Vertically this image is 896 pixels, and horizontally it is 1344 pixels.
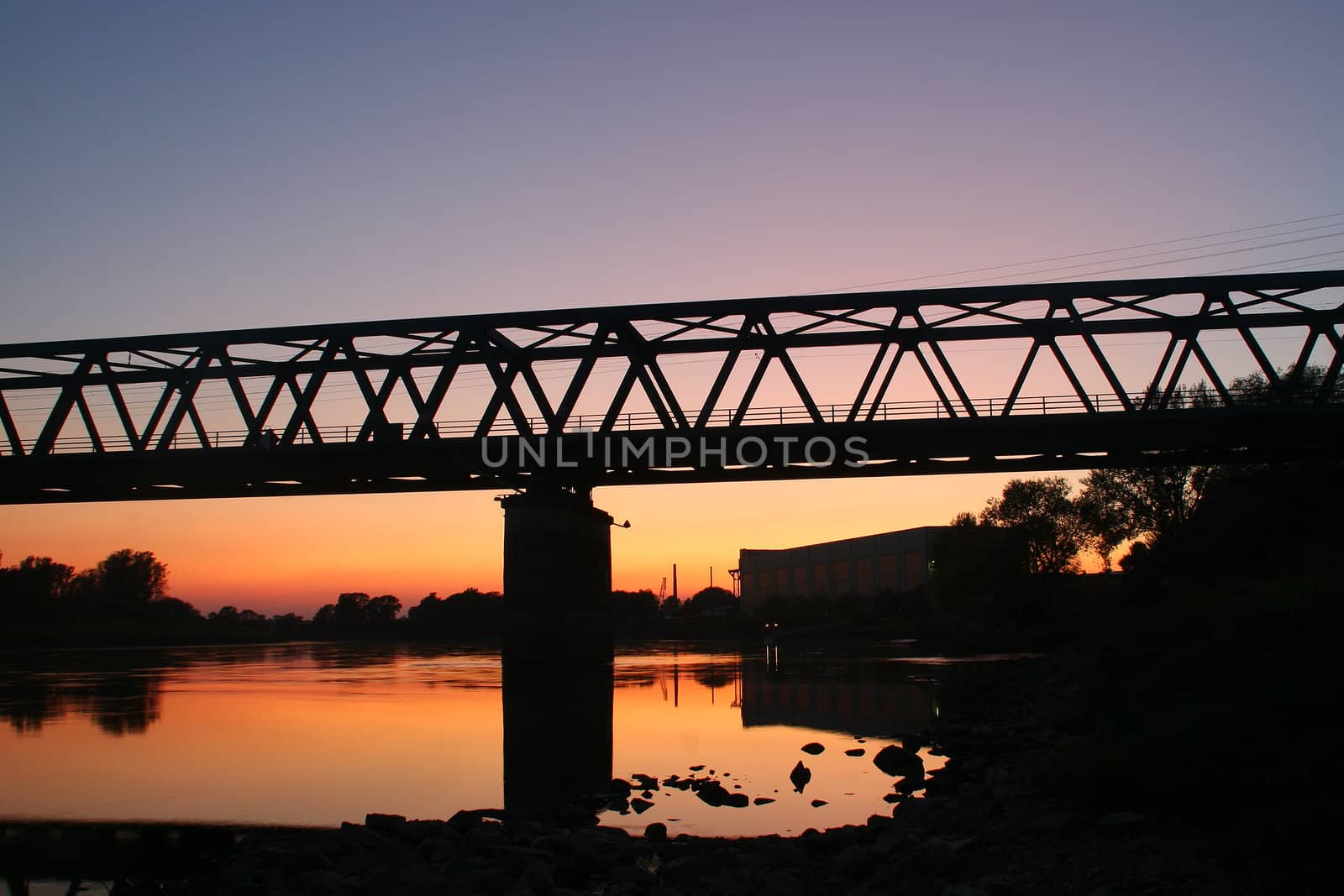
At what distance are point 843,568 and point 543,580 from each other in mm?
92743

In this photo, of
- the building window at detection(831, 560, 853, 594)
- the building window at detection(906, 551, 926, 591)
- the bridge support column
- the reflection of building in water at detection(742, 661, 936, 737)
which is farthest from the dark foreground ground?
the building window at detection(831, 560, 853, 594)

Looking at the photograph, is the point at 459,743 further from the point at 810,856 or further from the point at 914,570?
the point at 914,570

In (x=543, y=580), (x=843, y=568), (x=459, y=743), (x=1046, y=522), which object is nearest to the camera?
(x=459, y=743)

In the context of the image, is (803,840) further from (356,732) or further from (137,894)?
(356,732)

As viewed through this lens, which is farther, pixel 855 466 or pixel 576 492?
pixel 576 492

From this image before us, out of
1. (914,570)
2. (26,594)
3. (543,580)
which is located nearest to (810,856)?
(543,580)

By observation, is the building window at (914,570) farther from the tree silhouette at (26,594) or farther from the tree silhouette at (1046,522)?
the tree silhouette at (26,594)

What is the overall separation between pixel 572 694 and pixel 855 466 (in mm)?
15721

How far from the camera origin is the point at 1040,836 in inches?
418

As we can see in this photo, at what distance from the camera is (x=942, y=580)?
9650cm

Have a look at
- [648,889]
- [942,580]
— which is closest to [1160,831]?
[648,889]

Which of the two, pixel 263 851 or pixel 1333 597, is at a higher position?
pixel 1333 597

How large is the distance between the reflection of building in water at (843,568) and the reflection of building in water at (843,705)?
75.9 meters

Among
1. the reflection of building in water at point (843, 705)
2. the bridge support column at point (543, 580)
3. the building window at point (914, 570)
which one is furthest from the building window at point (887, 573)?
the reflection of building in water at point (843, 705)
